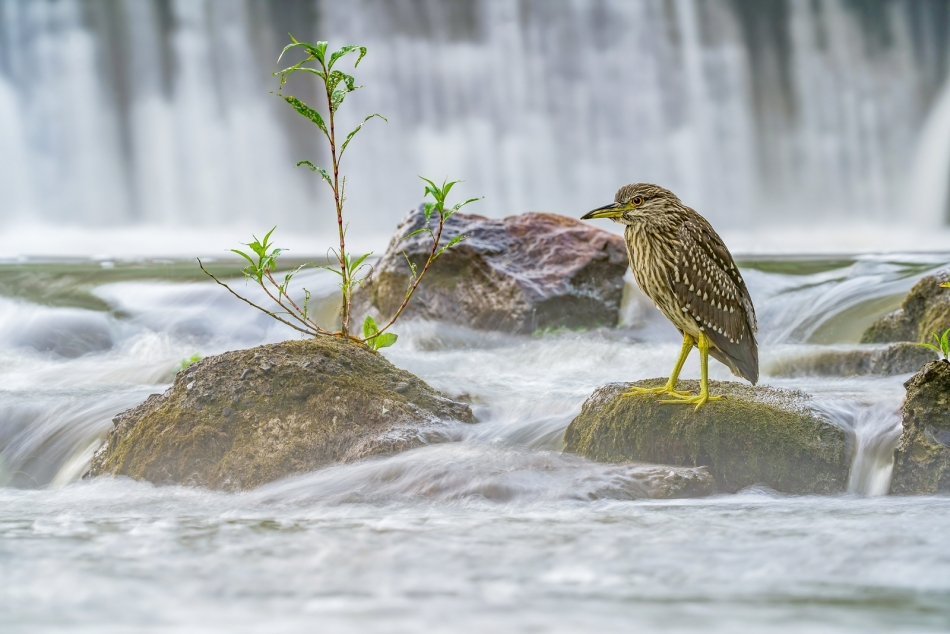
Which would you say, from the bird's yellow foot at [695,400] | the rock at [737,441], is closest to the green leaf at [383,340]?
the rock at [737,441]

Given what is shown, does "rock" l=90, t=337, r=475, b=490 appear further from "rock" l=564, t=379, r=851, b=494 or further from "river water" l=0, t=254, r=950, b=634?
"rock" l=564, t=379, r=851, b=494

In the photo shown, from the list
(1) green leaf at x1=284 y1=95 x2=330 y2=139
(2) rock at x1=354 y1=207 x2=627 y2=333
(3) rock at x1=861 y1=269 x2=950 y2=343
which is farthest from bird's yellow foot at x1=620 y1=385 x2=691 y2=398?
(2) rock at x1=354 y1=207 x2=627 y2=333

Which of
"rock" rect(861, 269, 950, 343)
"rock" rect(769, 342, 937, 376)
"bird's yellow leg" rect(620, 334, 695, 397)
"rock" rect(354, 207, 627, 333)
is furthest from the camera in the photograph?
"rock" rect(354, 207, 627, 333)

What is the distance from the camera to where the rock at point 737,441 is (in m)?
3.91

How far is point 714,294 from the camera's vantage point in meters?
3.89

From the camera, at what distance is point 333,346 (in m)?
4.56

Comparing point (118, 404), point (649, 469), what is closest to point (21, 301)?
point (118, 404)

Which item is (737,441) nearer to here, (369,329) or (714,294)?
(714,294)

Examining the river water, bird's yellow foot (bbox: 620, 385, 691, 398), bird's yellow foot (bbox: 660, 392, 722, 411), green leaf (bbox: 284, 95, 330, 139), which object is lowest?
the river water

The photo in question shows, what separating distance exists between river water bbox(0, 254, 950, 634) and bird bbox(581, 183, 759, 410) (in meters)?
0.68

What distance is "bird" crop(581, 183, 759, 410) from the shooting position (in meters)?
3.86

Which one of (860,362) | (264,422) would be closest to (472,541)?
(264,422)

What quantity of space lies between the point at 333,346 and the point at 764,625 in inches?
113

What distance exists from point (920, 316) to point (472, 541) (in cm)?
532
